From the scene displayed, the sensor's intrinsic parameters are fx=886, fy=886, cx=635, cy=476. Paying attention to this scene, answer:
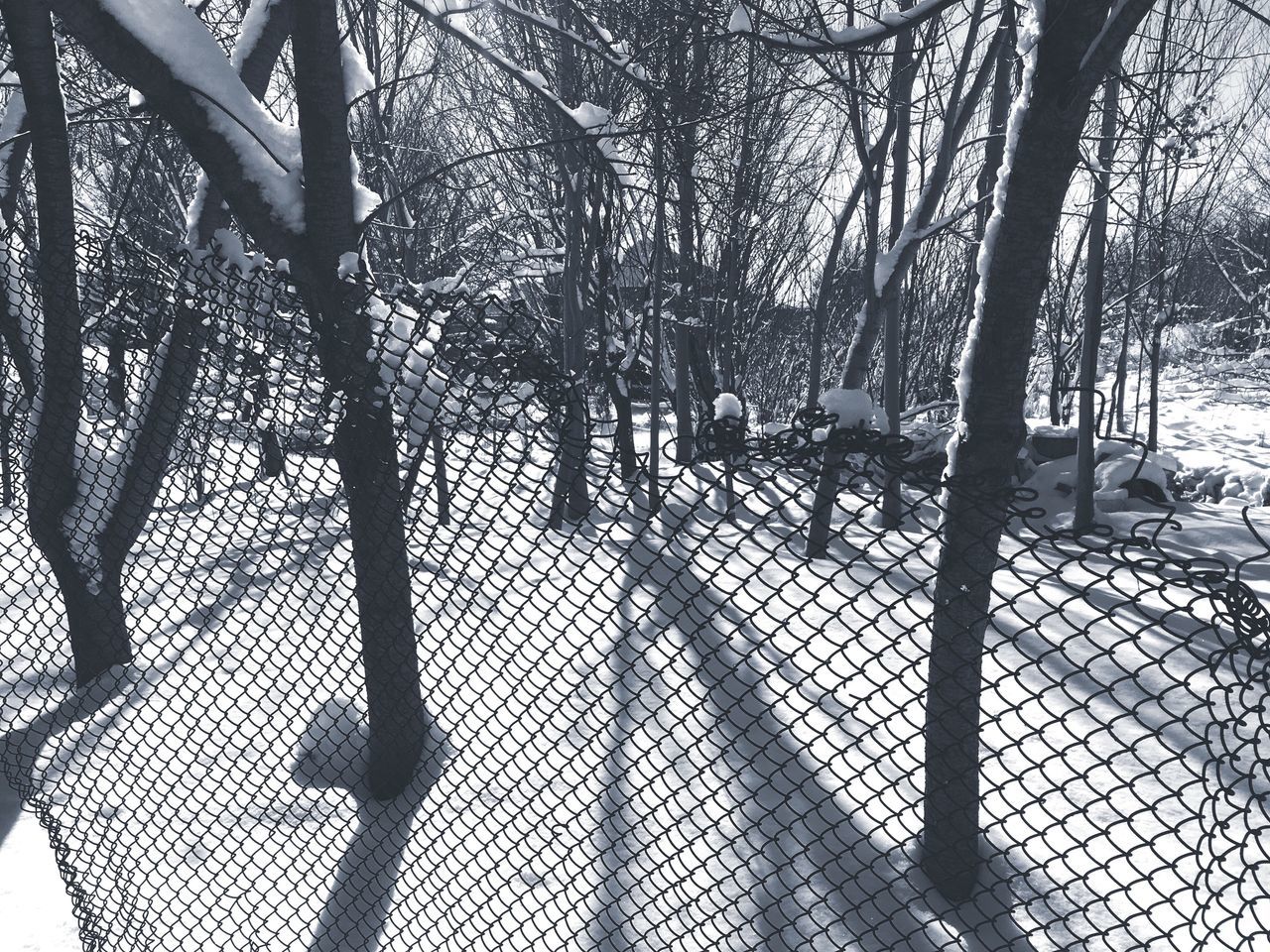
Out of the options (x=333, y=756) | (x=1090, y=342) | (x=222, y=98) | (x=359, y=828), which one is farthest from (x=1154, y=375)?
(x=222, y=98)

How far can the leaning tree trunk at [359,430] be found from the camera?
3.02 metres

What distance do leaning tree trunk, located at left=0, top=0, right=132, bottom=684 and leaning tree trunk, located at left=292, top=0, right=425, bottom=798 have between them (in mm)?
1638

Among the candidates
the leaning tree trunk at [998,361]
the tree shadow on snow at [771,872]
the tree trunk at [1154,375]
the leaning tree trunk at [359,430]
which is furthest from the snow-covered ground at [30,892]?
the tree trunk at [1154,375]

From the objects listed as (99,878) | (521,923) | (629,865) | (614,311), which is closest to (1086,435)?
(614,311)

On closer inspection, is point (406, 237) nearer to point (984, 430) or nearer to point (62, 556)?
point (62, 556)

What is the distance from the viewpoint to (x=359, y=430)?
3002mm

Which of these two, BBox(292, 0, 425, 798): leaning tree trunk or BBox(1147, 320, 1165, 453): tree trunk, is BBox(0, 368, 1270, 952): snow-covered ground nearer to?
BBox(292, 0, 425, 798): leaning tree trunk

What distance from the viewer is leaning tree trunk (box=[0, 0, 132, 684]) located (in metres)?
4.35

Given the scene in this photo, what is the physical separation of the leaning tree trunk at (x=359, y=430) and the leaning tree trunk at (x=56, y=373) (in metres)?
1.64

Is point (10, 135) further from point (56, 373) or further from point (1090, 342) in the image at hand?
point (1090, 342)

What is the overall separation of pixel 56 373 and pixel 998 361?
434 cm

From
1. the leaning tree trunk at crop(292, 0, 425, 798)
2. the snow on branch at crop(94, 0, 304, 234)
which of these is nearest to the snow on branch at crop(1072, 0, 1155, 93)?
the leaning tree trunk at crop(292, 0, 425, 798)

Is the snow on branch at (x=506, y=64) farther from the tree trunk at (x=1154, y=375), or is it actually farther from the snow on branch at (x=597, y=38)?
the tree trunk at (x=1154, y=375)

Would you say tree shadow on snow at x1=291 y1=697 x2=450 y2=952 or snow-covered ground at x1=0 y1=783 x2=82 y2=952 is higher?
snow-covered ground at x1=0 y1=783 x2=82 y2=952
